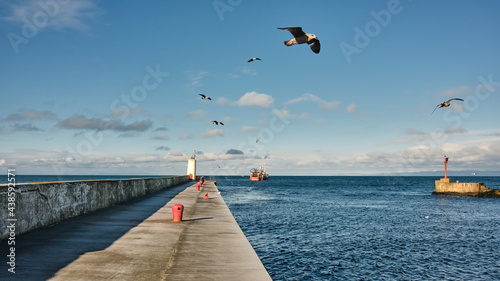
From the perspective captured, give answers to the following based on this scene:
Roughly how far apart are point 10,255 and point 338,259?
13.0 m

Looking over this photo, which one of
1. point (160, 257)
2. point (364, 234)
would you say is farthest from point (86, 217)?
point (364, 234)

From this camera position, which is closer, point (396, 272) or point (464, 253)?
point (396, 272)

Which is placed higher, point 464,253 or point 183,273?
point 183,273

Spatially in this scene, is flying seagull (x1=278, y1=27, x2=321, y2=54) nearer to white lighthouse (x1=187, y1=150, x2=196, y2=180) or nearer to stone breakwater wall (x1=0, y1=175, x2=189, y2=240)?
stone breakwater wall (x1=0, y1=175, x2=189, y2=240)

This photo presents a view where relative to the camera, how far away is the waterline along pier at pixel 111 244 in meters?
6.42

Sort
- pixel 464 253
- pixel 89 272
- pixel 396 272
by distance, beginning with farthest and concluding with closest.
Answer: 1. pixel 464 253
2. pixel 396 272
3. pixel 89 272

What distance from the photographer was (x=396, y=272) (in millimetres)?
14500

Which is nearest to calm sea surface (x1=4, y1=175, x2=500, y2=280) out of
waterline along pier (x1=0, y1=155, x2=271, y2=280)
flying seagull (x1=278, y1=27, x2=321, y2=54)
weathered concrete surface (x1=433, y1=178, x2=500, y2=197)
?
waterline along pier (x1=0, y1=155, x2=271, y2=280)

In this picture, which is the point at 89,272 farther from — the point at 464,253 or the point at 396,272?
the point at 464,253

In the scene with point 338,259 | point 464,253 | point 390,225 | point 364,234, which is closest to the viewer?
point 338,259

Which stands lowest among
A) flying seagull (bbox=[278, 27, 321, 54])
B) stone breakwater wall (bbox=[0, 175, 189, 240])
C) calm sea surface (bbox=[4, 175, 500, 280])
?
calm sea surface (bbox=[4, 175, 500, 280])

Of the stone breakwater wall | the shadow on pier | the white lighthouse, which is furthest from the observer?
the white lighthouse

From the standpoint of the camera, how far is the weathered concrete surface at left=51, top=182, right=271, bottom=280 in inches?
249

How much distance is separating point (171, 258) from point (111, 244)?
7.10 feet
